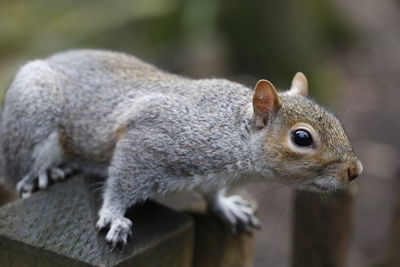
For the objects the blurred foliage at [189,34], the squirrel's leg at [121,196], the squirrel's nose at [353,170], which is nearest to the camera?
the squirrel's leg at [121,196]

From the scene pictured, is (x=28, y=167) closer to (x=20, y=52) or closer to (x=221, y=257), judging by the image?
(x=221, y=257)

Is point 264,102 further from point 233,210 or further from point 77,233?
point 77,233

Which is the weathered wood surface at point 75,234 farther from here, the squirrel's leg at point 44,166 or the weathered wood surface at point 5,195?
the weathered wood surface at point 5,195

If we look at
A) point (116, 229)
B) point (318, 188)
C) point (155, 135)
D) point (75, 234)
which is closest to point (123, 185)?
point (155, 135)

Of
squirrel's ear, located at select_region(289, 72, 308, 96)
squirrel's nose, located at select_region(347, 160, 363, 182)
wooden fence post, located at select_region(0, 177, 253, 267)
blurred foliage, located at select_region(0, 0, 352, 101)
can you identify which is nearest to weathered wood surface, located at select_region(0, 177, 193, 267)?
wooden fence post, located at select_region(0, 177, 253, 267)

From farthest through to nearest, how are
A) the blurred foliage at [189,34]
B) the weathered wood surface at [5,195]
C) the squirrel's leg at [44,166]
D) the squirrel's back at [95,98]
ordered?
the blurred foliage at [189,34]
the weathered wood surface at [5,195]
the squirrel's leg at [44,166]
the squirrel's back at [95,98]

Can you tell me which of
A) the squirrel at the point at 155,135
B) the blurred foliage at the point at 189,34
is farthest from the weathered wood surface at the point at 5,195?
the blurred foliage at the point at 189,34
